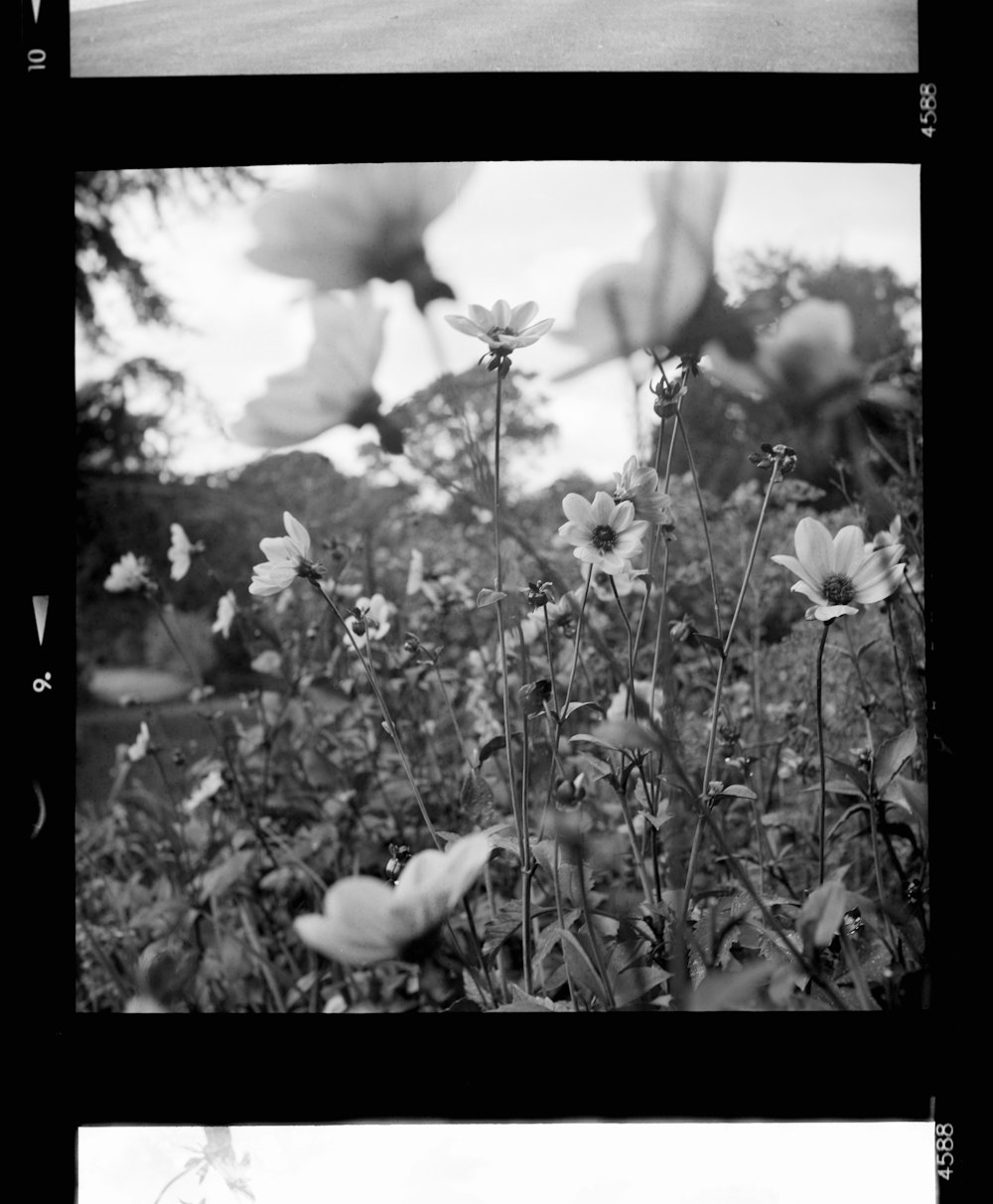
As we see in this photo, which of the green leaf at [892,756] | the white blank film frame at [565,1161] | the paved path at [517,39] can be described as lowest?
the white blank film frame at [565,1161]

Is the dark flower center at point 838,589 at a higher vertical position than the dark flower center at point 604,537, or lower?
lower

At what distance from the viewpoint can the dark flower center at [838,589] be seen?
616mm

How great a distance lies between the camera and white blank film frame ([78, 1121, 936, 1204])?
0.66 metres

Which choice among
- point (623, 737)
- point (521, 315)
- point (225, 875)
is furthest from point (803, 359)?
point (225, 875)

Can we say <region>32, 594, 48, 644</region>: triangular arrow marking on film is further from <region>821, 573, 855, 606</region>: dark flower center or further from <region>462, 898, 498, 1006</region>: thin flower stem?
<region>821, 573, 855, 606</region>: dark flower center

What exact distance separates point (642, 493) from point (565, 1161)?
0.49 m

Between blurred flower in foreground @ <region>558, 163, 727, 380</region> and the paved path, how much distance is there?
0.09 m

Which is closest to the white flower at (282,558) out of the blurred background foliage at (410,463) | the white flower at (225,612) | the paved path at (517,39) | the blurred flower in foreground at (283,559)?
the blurred flower in foreground at (283,559)

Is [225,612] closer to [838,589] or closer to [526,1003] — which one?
[526,1003]

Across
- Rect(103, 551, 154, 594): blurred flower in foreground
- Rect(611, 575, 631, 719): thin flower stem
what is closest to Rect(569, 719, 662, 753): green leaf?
Rect(611, 575, 631, 719): thin flower stem

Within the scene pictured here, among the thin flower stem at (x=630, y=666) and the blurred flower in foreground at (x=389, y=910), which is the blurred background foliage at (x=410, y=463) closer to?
the thin flower stem at (x=630, y=666)

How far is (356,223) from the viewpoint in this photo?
66 cm

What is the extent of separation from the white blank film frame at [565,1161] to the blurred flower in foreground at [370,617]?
0.37 m

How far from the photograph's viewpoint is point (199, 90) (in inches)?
27.0
